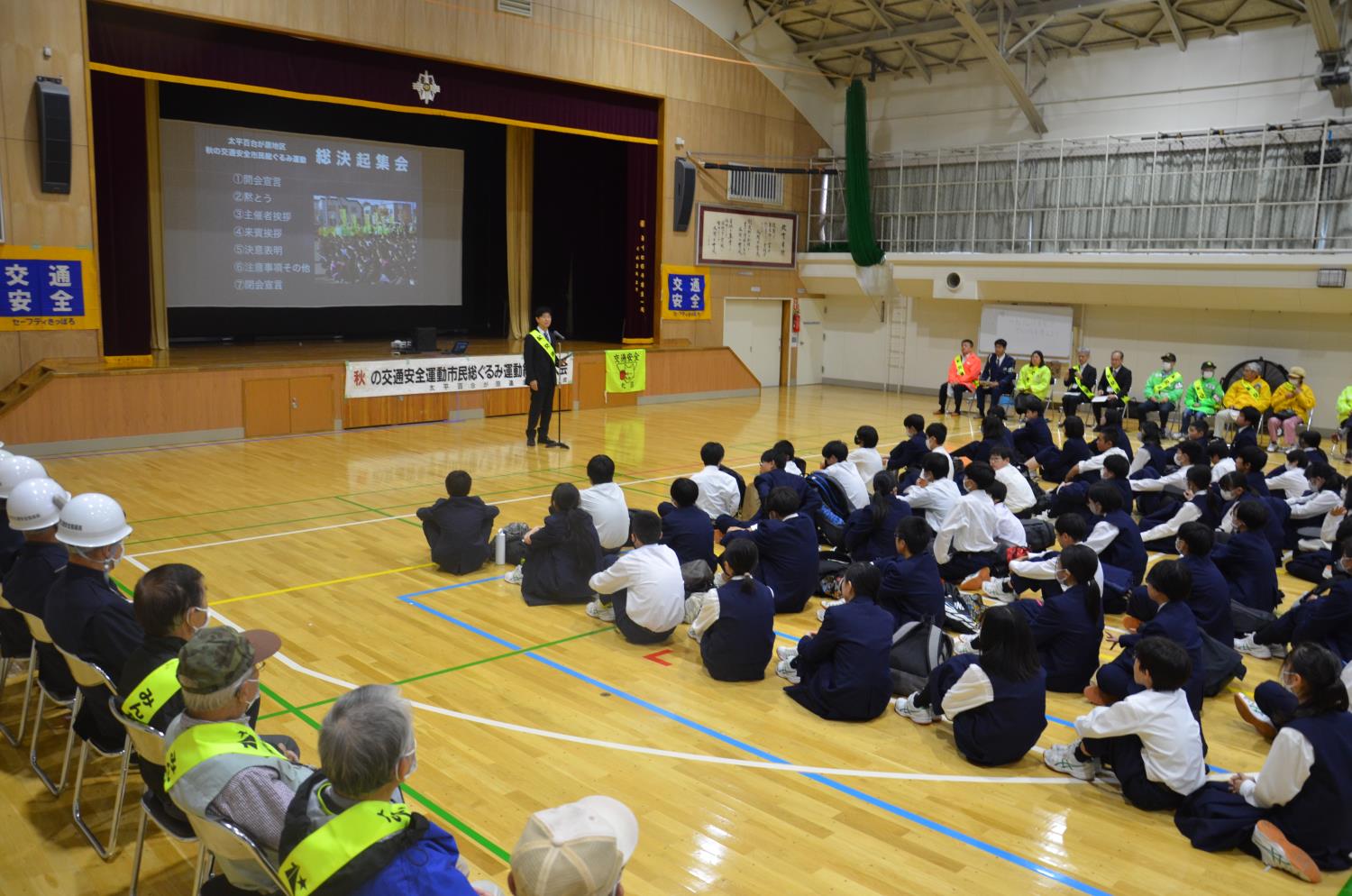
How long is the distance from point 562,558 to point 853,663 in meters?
2.41

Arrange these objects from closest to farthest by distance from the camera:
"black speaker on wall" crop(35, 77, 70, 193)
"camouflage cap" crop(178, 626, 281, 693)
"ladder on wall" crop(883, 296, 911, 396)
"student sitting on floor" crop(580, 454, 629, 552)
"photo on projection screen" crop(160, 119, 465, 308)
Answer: "camouflage cap" crop(178, 626, 281, 693), "student sitting on floor" crop(580, 454, 629, 552), "black speaker on wall" crop(35, 77, 70, 193), "photo on projection screen" crop(160, 119, 465, 308), "ladder on wall" crop(883, 296, 911, 396)

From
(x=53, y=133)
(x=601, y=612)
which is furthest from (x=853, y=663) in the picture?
(x=53, y=133)

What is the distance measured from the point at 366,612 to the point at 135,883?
320cm

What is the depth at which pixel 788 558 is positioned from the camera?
265 inches

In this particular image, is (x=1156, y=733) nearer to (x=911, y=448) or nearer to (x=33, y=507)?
(x=33, y=507)

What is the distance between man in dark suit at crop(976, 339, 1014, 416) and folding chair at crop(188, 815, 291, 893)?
1521 cm

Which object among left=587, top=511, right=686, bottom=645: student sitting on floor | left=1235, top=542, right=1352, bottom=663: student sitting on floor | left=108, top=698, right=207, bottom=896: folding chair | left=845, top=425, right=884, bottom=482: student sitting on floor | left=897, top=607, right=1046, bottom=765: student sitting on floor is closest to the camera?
left=108, top=698, right=207, bottom=896: folding chair

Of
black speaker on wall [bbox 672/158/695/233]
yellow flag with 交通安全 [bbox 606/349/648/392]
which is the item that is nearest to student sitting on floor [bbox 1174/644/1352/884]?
yellow flag with 交通安全 [bbox 606/349/648/392]

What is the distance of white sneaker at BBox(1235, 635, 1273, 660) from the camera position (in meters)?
6.27

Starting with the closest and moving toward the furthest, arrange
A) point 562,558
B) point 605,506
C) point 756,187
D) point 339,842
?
point 339,842, point 562,558, point 605,506, point 756,187

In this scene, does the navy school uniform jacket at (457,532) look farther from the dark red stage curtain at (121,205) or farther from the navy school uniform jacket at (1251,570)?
the dark red stage curtain at (121,205)

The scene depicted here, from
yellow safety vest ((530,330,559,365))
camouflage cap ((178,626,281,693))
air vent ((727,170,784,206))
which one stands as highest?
air vent ((727,170,784,206))

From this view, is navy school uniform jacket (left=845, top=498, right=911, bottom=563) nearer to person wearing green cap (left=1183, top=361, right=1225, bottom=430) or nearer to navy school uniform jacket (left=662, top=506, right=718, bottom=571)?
navy school uniform jacket (left=662, top=506, right=718, bottom=571)

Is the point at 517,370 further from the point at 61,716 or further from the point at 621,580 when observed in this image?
the point at 61,716
